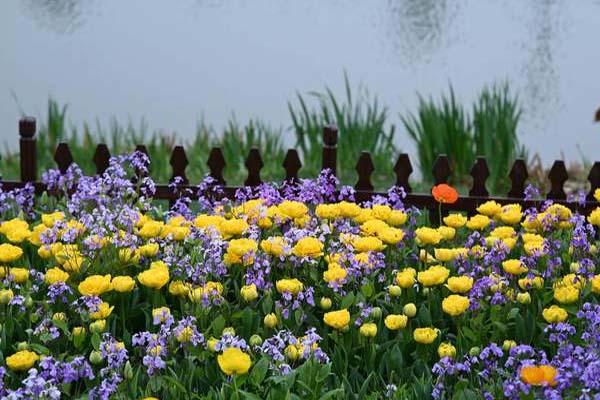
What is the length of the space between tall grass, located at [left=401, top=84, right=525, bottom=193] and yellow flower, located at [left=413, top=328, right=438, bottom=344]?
4.08 metres

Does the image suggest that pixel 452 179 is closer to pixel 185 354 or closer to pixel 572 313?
pixel 572 313

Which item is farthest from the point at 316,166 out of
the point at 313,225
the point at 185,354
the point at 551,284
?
the point at 185,354

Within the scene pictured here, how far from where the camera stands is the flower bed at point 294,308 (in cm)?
238

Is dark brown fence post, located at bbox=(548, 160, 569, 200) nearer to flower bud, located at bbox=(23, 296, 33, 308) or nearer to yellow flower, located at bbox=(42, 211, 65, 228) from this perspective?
yellow flower, located at bbox=(42, 211, 65, 228)

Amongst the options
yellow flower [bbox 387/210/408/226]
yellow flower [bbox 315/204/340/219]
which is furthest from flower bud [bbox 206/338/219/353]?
yellow flower [bbox 387/210/408/226]

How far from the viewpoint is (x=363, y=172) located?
5.55 meters

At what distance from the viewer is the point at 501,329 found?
272 cm

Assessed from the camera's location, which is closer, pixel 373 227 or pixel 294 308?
pixel 294 308

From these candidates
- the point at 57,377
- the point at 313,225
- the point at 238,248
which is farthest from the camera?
the point at 313,225

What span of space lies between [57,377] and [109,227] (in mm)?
795

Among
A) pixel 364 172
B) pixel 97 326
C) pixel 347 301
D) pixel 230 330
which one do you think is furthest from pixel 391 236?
pixel 364 172

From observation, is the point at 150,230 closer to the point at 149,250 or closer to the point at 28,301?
the point at 149,250

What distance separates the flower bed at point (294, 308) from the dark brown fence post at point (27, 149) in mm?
2254

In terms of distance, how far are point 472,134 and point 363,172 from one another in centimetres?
161
